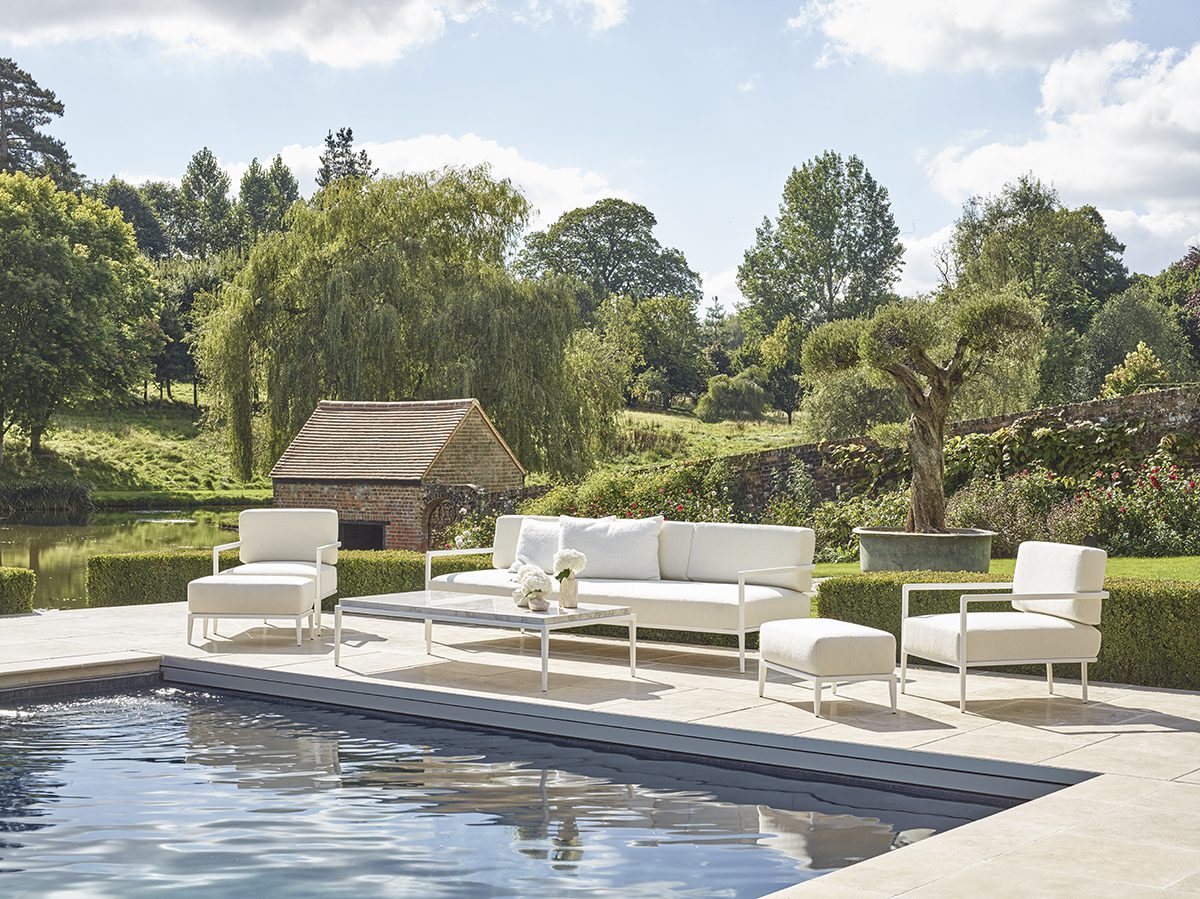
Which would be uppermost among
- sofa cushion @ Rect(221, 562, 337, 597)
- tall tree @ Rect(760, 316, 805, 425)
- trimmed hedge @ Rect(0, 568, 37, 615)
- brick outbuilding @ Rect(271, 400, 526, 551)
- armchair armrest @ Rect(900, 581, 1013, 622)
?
tall tree @ Rect(760, 316, 805, 425)

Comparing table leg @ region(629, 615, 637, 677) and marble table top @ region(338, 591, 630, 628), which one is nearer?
marble table top @ region(338, 591, 630, 628)

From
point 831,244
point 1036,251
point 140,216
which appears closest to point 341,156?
point 140,216

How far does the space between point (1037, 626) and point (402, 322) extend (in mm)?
18729

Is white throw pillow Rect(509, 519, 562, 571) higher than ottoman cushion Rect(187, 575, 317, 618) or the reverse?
higher

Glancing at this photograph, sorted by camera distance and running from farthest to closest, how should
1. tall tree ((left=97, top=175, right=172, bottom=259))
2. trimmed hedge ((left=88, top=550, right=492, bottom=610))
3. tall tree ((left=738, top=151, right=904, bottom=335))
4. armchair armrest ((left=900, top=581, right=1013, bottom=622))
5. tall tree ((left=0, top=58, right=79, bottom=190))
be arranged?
tall tree ((left=97, top=175, right=172, bottom=259))
tall tree ((left=0, top=58, right=79, bottom=190))
tall tree ((left=738, top=151, right=904, bottom=335))
trimmed hedge ((left=88, top=550, right=492, bottom=610))
armchair armrest ((left=900, top=581, right=1013, bottom=622))

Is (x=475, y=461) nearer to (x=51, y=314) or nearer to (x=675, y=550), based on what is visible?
(x=675, y=550)

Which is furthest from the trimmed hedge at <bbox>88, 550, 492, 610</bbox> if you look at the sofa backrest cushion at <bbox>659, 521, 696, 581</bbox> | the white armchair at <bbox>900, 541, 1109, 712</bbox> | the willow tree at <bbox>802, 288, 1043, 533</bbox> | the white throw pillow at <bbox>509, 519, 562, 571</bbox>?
the white armchair at <bbox>900, 541, 1109, 712</bbox>

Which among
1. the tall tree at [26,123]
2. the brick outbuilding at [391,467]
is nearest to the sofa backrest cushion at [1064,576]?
the brick outbuilding at [391,467]

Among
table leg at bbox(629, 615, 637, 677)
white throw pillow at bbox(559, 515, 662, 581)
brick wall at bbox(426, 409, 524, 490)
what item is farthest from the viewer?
brick wall at bbox(426, 409, 524, 490)

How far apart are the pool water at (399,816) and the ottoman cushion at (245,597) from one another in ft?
6.06

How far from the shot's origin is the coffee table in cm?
704

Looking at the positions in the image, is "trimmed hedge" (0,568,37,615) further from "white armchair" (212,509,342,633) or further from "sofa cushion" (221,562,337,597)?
"sofa cushion" (221,562,337,597)

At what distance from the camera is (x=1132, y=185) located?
2509 cm

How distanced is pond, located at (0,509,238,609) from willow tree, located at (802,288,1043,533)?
1038 cm
